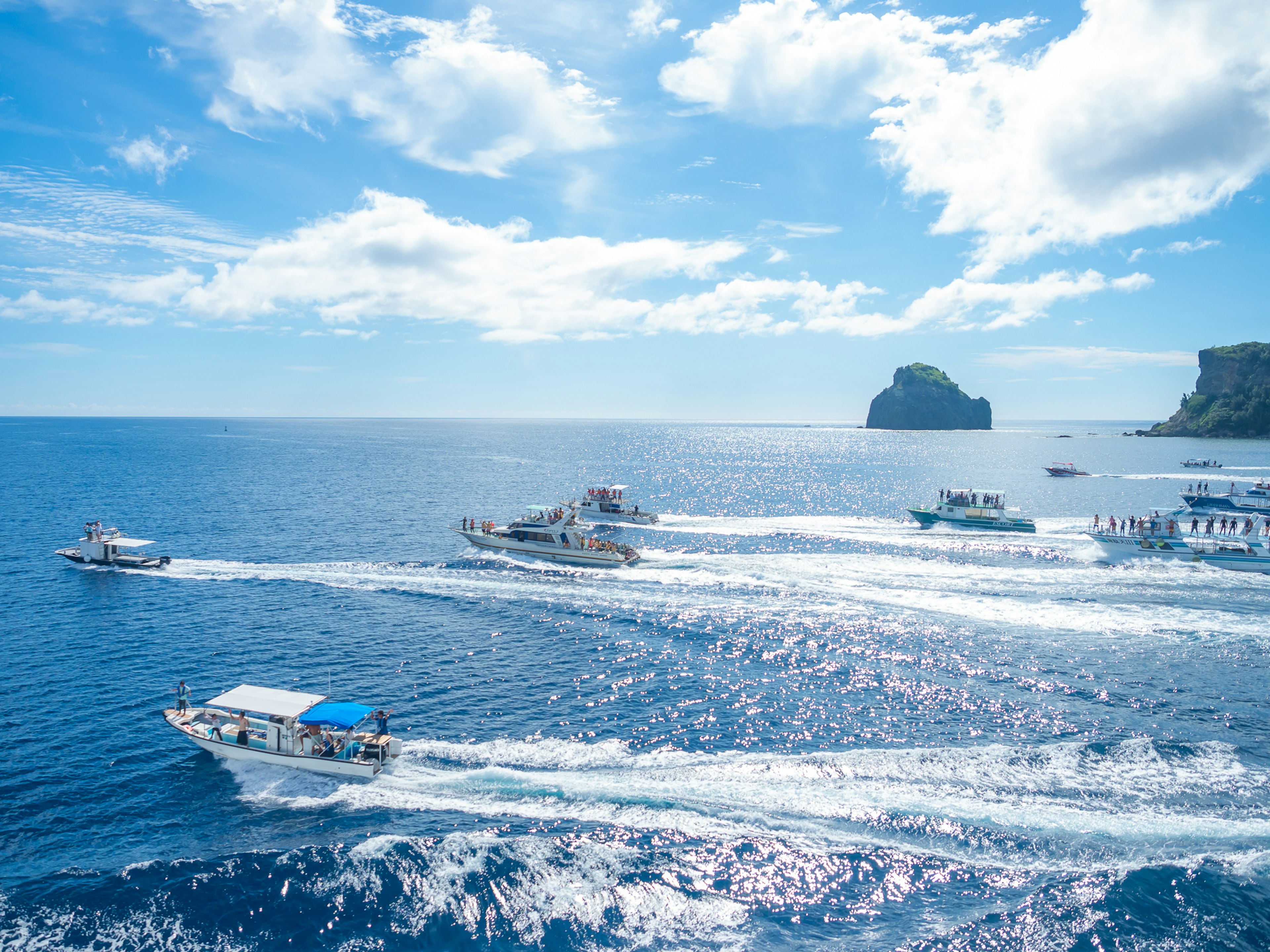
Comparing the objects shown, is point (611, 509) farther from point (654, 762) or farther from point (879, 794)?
point (879, 794)

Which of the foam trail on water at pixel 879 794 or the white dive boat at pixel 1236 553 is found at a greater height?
the white dive boat at pixel 1236 553

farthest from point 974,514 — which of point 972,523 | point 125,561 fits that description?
point 125,561

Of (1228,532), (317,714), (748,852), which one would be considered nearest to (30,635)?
(317,714)

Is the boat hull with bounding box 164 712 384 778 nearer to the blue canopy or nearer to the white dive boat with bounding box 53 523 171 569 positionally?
the blue canopy

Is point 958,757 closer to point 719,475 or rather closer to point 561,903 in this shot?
point 561,903

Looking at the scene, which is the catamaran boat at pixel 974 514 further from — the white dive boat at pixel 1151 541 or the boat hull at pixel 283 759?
the boat hull at pixel 283 759

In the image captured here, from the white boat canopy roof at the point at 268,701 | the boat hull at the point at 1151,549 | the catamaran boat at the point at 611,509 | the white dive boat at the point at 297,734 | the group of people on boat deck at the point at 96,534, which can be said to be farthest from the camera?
the catamaran boat at the point at 611,509

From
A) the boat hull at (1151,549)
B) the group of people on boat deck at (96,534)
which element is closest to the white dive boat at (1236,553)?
the boat hull at (1151,549)
